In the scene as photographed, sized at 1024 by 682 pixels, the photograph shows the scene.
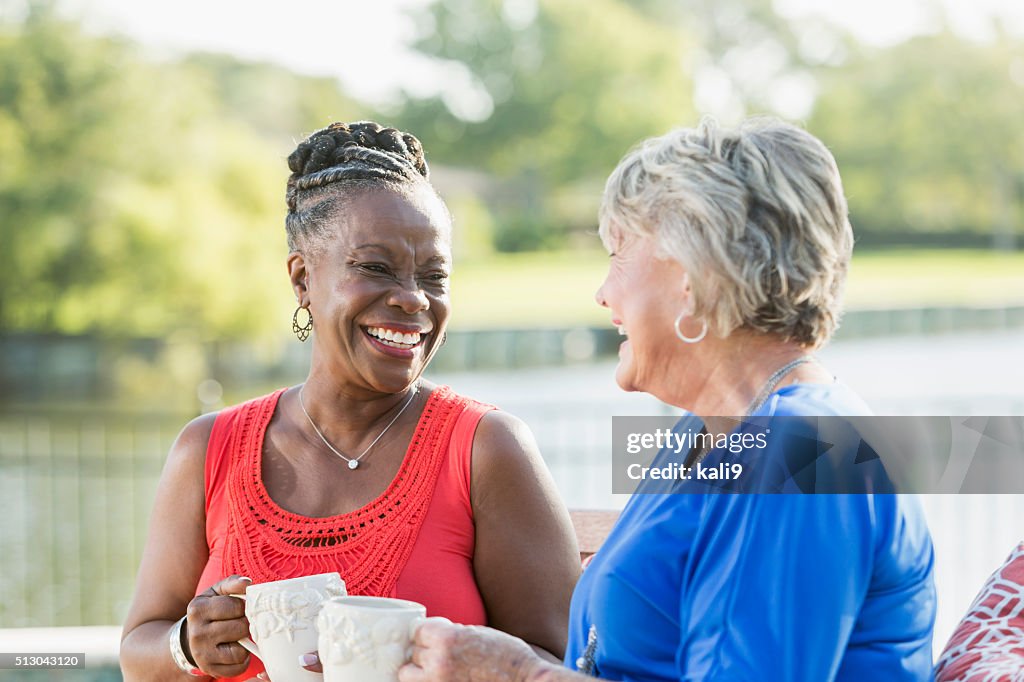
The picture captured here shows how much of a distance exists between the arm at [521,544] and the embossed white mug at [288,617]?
0.41 m

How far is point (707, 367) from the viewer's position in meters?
1.36

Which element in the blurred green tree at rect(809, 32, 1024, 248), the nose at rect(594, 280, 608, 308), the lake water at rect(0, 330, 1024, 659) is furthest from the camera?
the blurred green tree at rect(809, 32, 1024, 248)

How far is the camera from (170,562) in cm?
186

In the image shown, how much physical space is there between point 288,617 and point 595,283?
4076 centimetres

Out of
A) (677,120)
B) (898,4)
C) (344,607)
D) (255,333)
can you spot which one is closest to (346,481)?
(344,607)

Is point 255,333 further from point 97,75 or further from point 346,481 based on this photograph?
point 346,481

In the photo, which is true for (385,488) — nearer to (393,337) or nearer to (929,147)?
(393,337)

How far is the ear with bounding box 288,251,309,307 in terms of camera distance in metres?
1.92

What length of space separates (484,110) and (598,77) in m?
5.48

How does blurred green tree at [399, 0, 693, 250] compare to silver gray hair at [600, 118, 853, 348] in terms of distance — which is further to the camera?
blurred green tree at [399, 0, 693, 250]

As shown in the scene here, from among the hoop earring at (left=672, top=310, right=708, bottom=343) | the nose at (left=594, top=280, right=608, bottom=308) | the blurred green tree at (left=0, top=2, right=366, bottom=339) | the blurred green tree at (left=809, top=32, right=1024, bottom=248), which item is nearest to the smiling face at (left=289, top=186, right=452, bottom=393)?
the nose at (left=594, top=280, right=608, bottom=308)

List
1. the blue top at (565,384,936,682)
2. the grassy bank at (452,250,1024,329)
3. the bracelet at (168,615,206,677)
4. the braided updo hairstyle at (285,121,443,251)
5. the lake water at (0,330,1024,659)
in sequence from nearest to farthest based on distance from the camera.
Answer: the blue top at (565,384,936,682), the bracelet at (168,615,206,677), the braided updo hairstyle at (285,121,443,251), the lake water at (0,330,1024,659), the grassy bank at (452,250,1024,329)

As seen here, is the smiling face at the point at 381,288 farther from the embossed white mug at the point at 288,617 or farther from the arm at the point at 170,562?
the embossed white mug at the point at 288,617

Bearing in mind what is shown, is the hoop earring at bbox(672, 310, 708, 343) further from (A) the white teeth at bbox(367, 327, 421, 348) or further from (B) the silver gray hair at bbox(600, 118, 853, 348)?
(A) the white teeth at bbox(367, 327, 421, 348)
